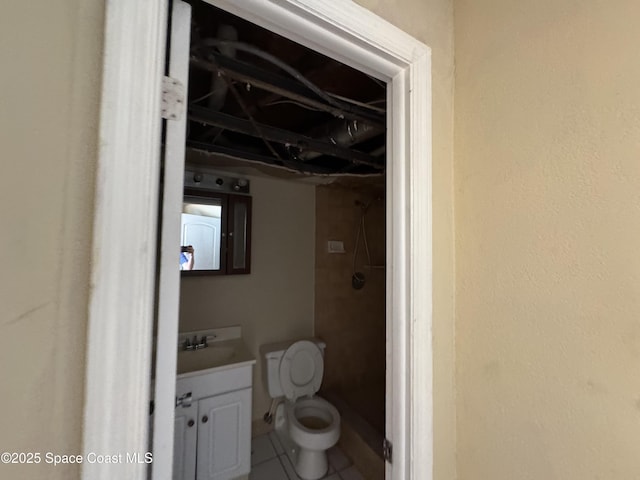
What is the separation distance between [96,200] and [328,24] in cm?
59

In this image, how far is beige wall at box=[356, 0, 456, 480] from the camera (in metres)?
0.78

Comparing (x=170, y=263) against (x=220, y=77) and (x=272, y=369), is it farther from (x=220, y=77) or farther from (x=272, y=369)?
(x=272, y=369)

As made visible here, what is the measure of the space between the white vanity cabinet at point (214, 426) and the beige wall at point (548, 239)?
1.38 metres

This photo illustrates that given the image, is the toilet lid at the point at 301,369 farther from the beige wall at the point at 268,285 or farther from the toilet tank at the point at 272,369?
the beige wall at the point at 268,285

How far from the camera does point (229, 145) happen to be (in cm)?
180

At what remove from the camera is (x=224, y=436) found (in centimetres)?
171

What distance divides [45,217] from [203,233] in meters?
1.77

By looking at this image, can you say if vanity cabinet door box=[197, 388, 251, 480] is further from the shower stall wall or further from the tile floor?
the shower stall wall

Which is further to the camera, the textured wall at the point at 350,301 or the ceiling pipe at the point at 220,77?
the textured wall at the point at 350,301

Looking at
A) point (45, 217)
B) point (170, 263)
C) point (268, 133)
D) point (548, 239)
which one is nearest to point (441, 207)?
point (548, 239)

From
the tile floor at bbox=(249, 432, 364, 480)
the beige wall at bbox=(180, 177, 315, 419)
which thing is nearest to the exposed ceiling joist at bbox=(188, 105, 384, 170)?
the beige wall at bbox=(180, 177, 315, 419)

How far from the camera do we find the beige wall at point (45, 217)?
0.34 meters

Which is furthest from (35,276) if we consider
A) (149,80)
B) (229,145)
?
(229,145)

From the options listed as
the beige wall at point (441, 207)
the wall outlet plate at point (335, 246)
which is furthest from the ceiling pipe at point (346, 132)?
the wall outlet plate at point (335, 246)
